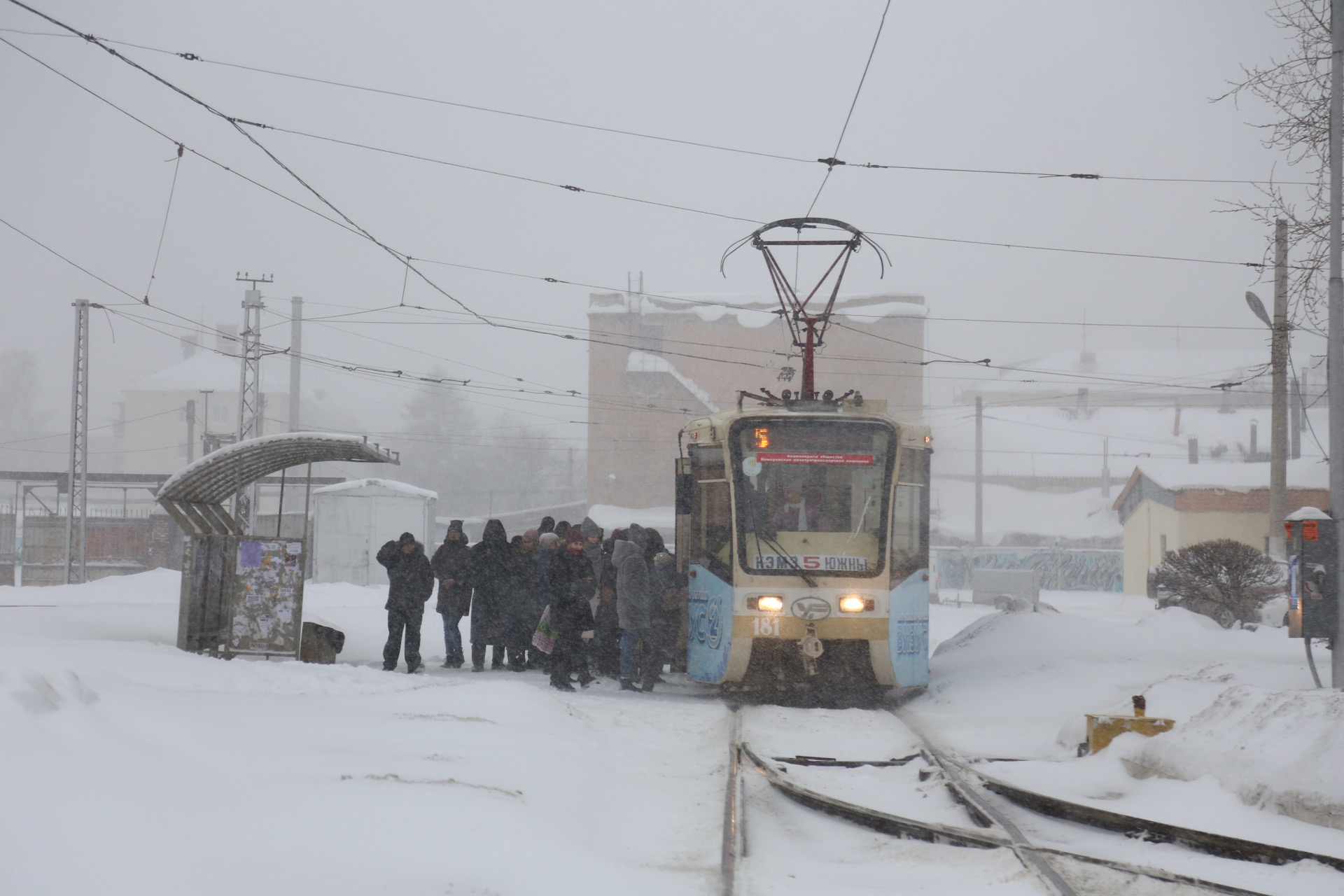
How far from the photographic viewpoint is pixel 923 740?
929cm

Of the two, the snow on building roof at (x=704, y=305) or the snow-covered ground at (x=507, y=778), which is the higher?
the snow on building roof at (x=704, y=305)

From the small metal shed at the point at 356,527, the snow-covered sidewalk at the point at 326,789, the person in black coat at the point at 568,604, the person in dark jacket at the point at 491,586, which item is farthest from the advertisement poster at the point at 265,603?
the small metal shed at the point at 356,527

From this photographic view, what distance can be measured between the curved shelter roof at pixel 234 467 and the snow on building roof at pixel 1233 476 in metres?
25.4

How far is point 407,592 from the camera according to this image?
42.4ft

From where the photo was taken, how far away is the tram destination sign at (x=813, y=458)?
1168cm

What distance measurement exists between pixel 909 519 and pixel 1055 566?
144 ft

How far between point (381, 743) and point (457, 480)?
80.8 metres

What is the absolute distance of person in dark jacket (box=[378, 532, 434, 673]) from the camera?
12.9m

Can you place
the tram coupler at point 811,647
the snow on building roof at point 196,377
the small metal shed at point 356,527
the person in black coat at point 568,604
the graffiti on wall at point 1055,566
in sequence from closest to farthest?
the tram coupler at point 811,647 → the person in black coat at point 568,604 → the small metal shed at point 356,527 → the graffiti on wall at point 1055,566 → the snow on building roof at point 196,377

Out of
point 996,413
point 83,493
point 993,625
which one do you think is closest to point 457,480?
point 996,413

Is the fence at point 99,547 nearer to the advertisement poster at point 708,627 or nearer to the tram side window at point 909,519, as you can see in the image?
the advertisement poster at point 708,627

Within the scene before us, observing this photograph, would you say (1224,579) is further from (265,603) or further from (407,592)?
(265,603)

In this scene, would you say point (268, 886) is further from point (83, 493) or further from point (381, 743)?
point (83, 493)

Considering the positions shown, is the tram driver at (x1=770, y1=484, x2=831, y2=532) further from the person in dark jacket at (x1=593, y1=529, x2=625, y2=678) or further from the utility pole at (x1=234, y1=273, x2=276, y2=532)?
the utility pole at (x1=234, y1=273, x2=276, y2=532)
